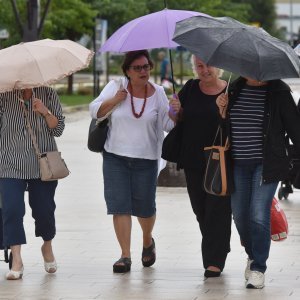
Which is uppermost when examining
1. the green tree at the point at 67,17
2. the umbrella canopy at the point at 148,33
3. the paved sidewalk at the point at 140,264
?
the umbrella canopy at the point at 148,33

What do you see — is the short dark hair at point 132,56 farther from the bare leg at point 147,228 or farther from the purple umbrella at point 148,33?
the bare leg at point 147,228

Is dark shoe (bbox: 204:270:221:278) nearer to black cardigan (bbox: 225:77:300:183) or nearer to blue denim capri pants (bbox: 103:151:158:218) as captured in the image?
blue denim capri pants (bbox: 103:151:158:218)

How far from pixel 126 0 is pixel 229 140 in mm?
40907

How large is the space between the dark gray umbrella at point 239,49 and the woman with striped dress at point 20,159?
124 cm

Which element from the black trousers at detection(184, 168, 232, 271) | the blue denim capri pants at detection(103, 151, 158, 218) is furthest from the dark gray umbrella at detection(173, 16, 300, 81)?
the blue denim capri pants at detection(103, 151, 158, 218)

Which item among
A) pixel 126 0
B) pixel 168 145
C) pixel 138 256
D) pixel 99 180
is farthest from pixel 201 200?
pixel 126 0

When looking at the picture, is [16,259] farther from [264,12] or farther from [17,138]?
[264,12]

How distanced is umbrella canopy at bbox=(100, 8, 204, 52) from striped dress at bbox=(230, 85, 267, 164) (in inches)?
28.3

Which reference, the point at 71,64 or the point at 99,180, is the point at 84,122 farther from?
the point at 71,64

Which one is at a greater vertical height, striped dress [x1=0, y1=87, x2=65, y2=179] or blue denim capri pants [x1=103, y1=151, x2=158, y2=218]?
striped dress [x1=0, y1=87, x2=65, y2=179]

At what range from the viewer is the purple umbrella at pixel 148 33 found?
9.05 m

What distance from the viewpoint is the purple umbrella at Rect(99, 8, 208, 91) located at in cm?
905

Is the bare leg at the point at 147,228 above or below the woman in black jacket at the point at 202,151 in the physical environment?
below

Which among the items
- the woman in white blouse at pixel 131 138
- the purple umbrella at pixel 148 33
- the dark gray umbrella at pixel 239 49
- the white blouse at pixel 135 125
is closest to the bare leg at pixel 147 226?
the woman in white blouse at pixel 131 138
